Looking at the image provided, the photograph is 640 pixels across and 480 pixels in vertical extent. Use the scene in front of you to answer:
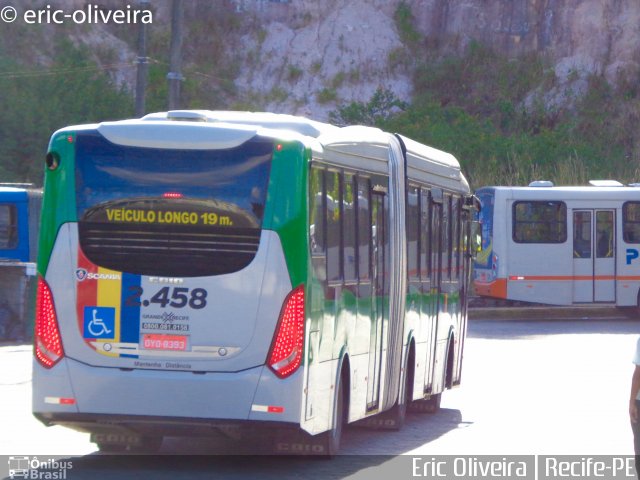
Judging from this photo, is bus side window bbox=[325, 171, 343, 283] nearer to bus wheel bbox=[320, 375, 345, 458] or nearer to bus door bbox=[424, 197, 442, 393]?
bus wheel bbox=[320, 375, 345, 458]

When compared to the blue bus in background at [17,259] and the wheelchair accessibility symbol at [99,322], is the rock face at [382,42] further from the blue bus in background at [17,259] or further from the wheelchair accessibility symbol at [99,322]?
the wheelchair accessibility symbol at [99,322]

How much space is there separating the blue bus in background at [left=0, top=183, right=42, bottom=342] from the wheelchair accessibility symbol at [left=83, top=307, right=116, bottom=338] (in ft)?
47.3

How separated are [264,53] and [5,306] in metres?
45.6

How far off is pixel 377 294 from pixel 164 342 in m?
3.01

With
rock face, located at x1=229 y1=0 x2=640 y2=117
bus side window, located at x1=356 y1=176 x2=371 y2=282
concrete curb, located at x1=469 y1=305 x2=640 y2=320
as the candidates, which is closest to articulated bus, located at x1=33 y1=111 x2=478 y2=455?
bus side window, located at x1=356 y1=176 x2=371 y2=282

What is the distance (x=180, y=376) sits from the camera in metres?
9.73

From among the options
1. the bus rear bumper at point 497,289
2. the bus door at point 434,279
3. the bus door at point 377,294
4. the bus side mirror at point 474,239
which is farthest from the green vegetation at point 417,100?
the bus door at point 377,294

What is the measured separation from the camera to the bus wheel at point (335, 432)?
427 inches

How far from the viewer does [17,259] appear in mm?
25922

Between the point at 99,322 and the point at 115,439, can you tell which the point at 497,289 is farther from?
the point at 99,322

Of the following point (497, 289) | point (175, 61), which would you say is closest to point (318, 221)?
point (175, 61)

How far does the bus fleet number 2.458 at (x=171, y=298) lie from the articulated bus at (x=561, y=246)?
944 inches

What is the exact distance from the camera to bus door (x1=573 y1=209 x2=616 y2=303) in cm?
3316

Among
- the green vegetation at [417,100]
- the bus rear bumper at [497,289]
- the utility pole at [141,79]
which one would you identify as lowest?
the bus rear bumper at [497,289]
